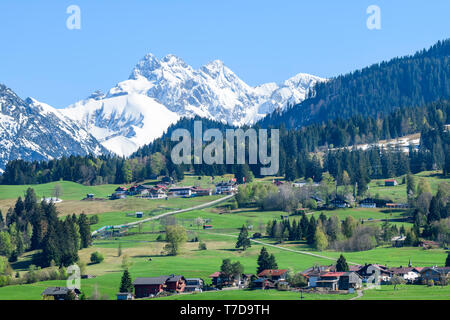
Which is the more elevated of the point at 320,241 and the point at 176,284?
the point at 320,241

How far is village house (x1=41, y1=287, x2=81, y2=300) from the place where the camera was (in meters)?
102

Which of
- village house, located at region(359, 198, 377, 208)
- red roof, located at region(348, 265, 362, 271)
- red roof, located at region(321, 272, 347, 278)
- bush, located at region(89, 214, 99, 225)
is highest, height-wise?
village house, located at region(359, 198, 377, 208)

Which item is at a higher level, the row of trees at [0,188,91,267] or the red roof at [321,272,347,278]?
the row of trees at [0,188,91,267]

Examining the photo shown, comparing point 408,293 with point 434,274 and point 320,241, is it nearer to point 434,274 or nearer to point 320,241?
point 434,274

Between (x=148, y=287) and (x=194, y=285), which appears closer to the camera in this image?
(x=148, y=287)

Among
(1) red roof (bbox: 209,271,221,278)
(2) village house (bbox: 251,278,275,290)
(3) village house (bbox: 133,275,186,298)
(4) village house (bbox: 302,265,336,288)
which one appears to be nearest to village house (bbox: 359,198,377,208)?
(4) village house (bbox: 302,265,336,288)

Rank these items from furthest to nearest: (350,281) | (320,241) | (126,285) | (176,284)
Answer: (320,241) < (176,284) < (350,281) < (126,285)

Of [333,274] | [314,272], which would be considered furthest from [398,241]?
[333,274]

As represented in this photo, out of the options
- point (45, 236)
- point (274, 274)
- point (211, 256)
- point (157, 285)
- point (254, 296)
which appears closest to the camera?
Result: point (254, 296)

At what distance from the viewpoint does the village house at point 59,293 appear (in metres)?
102

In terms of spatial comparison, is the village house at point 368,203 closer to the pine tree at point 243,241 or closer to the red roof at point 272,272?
the pine tree at point 243,241

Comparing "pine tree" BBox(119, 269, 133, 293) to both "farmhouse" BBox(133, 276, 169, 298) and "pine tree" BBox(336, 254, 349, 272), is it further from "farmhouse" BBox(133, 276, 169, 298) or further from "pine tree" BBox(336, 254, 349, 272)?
"pine tree" BBox(336, 254, 349, 272)

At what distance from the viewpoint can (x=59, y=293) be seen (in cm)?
10288
